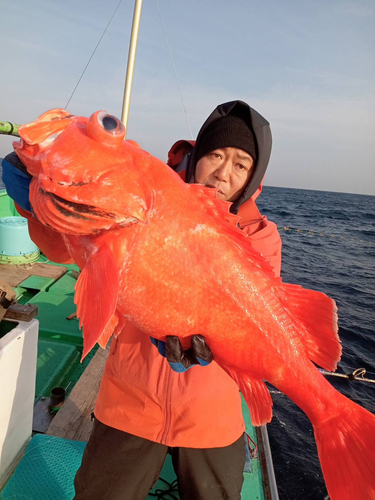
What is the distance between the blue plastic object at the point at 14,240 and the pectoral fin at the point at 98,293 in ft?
20.5

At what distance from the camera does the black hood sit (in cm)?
265

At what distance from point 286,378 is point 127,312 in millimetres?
1091

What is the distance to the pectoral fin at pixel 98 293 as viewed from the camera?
5.52ft

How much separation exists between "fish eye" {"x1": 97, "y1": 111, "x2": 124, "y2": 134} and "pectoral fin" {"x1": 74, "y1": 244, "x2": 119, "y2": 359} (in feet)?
1.97

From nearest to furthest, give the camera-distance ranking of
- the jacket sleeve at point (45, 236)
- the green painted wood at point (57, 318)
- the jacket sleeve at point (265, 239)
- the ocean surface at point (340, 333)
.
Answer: the jacket sleeve at point (45, 236), the jacket sleeve at point (265, 239), the green painted wood at point (57, 318), the ocean surface at point (340, 333)

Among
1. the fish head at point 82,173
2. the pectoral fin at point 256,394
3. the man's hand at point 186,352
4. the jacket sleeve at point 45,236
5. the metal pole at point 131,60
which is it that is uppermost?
the metal pole at point 131,60

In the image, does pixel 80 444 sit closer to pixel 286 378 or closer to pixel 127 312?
pixel 127 312

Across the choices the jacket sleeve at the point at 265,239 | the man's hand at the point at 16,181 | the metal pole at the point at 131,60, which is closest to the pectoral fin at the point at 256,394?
the jacket sleeve at the point at 265,239

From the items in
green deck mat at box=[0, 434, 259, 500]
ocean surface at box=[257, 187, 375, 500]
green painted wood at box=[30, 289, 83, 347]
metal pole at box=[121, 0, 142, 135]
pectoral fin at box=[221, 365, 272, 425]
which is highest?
metal pole at box=[121, 0, 142, 135]

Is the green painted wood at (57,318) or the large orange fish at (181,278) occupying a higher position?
the large orange fish at (181,278)

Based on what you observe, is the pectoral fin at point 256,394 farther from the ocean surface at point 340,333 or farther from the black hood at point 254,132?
the ocean surface at point 340,333

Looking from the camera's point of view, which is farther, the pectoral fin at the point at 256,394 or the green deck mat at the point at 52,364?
the green deck mat at the point at 52,364

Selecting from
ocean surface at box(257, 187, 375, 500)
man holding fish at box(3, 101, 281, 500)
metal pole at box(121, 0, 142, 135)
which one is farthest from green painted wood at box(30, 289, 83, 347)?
ocean surface at box(257, 187, 375, 500)

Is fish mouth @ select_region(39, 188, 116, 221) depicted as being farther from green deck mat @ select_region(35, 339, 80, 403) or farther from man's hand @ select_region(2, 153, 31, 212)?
green deck mat @ select_region(35, 339, 80, 403)
